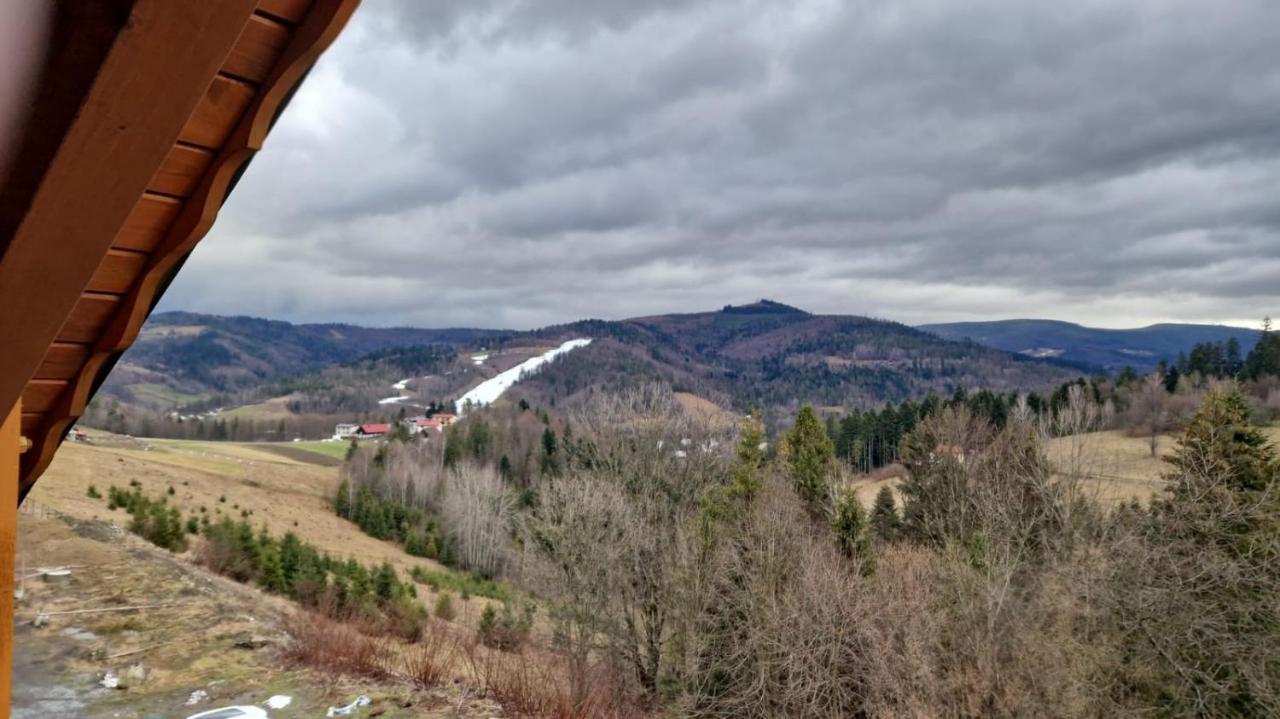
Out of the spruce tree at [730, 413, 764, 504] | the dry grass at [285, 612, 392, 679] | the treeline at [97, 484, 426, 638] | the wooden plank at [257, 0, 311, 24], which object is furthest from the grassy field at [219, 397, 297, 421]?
the wooden plank at [257, 0, 311, 24]

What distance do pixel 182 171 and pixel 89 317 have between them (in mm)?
732

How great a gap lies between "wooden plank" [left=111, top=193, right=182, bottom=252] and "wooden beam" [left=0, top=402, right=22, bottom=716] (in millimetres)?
1091

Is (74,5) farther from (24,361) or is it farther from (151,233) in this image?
(151,233)

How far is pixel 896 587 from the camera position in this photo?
19.1 meters

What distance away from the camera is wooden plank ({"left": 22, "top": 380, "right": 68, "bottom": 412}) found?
253 cm

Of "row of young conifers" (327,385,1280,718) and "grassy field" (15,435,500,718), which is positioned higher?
"grassy field" (15,435,500,718)

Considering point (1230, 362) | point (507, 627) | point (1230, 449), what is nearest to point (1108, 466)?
point (1230, 449)

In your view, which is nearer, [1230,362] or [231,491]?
[231,491]

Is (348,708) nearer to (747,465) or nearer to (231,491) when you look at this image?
(747,465)

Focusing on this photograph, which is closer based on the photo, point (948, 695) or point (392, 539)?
point (948, 695)

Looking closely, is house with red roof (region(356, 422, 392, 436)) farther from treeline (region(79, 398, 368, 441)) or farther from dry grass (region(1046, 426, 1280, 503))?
dry grass (region(1046, 426, 1280, 503))

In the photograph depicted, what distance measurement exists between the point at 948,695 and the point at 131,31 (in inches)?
702

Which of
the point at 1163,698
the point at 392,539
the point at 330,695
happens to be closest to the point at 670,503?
the point at 1163,698

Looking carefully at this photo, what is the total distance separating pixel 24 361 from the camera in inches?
50.0
